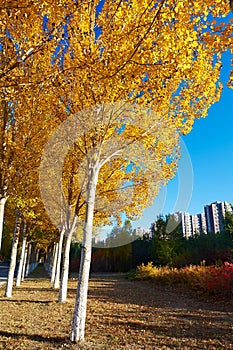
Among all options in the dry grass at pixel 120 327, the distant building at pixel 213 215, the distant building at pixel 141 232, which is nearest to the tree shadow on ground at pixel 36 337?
the dry grass at pixel 120 327

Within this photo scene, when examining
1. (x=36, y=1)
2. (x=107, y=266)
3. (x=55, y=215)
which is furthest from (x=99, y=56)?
(x=107, y=266)

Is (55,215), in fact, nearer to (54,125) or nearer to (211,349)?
(54,125)

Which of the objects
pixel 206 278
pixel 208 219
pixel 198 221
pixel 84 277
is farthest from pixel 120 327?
pixel 198 221

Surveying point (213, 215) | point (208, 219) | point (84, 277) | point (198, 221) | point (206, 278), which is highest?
point (213, 215)

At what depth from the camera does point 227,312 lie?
27.9 ft

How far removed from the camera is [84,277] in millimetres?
5742

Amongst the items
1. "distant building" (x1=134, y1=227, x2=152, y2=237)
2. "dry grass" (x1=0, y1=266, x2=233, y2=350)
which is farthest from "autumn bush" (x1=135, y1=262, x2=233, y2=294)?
"distant building" (x1=134, y1=227, x2=152, y2=237)

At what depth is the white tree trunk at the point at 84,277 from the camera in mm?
5398

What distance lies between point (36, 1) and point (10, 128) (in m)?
5.10

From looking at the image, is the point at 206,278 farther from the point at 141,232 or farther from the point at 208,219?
the point at 208,219

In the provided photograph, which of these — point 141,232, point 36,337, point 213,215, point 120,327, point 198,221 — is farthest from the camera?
point 198,221

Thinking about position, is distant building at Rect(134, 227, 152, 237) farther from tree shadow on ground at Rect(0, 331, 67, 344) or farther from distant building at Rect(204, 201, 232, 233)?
tree shadow on ground at Rect(0, 331, 67, 344)

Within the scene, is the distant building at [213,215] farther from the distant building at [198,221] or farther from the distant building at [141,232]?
the distant building at [141,232]

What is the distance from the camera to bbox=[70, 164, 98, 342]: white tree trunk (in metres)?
5.40
